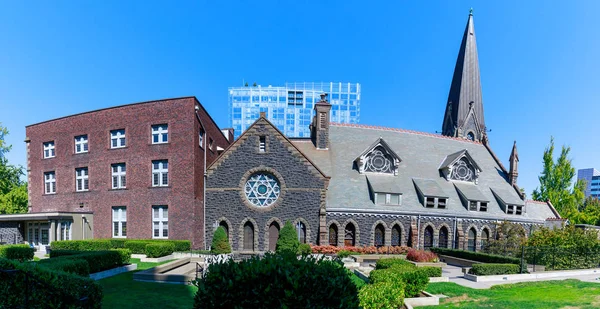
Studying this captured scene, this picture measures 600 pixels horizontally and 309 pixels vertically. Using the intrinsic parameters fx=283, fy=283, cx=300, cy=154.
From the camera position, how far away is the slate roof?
78.5 ft

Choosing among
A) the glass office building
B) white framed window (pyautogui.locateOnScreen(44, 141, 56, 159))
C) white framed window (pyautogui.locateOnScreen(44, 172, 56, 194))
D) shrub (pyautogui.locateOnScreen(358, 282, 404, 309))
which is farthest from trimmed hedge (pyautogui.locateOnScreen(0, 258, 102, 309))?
the glass office building

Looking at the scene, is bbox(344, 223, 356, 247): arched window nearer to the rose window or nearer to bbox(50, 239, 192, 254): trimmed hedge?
the rose window

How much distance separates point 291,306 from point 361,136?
83.3ft

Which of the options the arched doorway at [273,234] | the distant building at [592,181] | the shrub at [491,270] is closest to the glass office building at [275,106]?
the arched doorway at [273,234]

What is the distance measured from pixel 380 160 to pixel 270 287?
2268cm

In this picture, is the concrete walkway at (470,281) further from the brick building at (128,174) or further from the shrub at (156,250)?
the brick building at (128,174)

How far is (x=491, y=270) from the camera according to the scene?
15.2m

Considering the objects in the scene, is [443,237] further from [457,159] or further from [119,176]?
[119,176]

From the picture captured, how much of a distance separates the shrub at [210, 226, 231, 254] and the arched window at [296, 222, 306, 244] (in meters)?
5.42

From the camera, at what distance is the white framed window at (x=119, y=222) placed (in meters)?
22.9

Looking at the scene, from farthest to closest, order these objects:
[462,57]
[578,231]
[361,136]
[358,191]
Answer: [462,57], [361,136], [358,191], [578,231]

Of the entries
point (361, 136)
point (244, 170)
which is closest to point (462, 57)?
point (361, 136)

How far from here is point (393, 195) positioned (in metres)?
24.1

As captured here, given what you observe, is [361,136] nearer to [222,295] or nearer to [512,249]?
[512,249]
